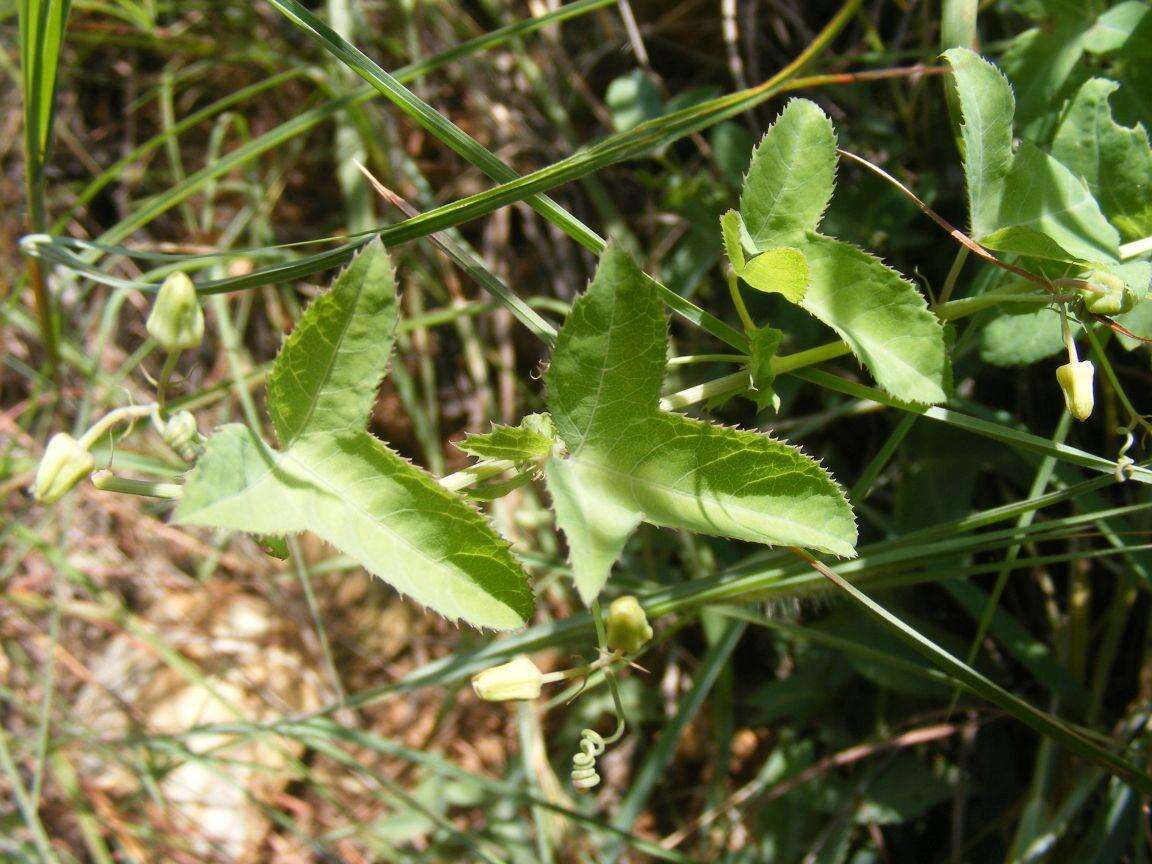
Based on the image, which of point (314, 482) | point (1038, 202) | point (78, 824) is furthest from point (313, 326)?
point (78, 824)

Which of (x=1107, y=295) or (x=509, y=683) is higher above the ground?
(x=1107, y=295)

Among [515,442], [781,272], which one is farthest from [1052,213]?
[515,442]

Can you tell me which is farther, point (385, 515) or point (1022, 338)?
point (1022, 338)

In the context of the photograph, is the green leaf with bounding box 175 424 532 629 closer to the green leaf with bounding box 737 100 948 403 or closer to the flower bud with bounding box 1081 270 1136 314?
the green leaf with bounding box 737 100 948 403

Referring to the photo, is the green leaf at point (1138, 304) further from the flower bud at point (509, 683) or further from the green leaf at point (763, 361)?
the flower bud at point (509, 683)

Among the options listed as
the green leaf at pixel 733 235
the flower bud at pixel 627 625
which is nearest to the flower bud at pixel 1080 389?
the green leaf at pixel 733 235

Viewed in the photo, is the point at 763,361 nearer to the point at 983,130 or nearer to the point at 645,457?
the point at 645,457

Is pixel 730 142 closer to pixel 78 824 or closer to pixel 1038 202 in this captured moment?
pixel 1038 202
